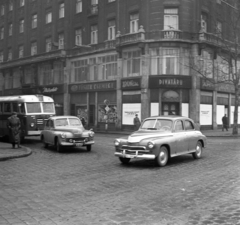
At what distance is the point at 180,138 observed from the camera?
1107cm

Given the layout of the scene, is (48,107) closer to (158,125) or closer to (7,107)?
(7,107)

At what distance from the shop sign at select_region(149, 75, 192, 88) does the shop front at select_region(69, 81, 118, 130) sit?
4806 mm

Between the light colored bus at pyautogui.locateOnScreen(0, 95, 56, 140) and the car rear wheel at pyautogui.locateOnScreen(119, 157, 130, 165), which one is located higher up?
the light colored bus at pyautogui.locateOnScreen(0, 95, 56, 140)

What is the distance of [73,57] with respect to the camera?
123ft

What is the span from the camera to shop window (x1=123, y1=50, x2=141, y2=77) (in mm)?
31094

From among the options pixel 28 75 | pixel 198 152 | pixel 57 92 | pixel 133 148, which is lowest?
pixel 198 152

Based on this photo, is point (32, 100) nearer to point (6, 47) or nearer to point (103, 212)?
point (103, 212)

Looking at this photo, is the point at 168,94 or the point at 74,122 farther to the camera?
the point at 168,94

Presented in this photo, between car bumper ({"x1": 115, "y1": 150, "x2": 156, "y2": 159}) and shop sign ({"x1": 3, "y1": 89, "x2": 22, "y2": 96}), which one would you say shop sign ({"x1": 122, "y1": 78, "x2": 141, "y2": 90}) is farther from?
car bumper ({"x1": 115, "y1": 150, "x2": 156, "y2": 159})

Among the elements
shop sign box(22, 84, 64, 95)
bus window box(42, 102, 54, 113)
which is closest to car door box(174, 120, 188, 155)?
bus window box(42, 102, 54, 113)

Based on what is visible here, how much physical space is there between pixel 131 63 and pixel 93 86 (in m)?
5.53

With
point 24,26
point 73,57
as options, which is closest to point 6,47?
point 24,26

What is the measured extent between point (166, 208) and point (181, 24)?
26.3 m

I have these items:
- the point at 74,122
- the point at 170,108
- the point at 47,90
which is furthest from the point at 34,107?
the point at 47,90
